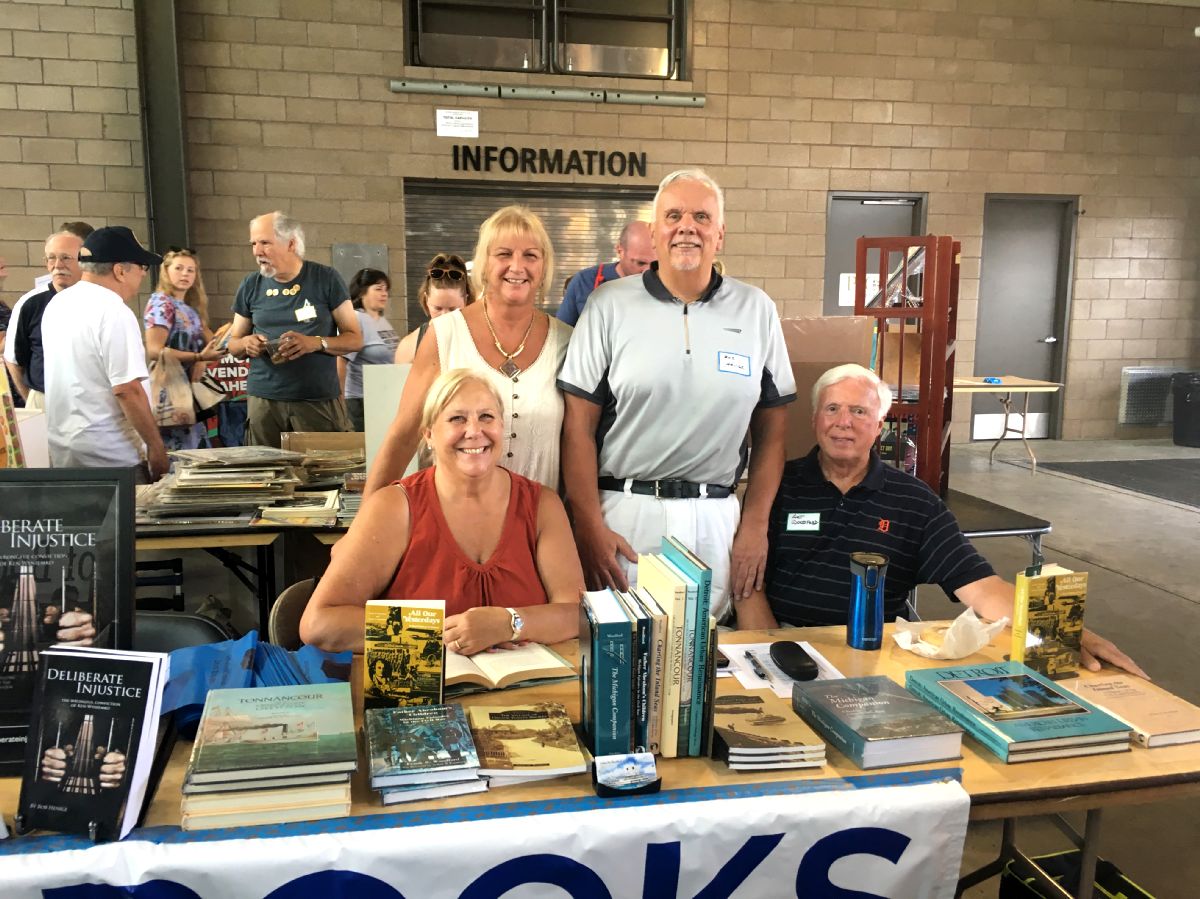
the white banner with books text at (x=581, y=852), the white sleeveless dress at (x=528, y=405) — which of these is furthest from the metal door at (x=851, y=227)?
the white banner with books text at (x=581, y=852)

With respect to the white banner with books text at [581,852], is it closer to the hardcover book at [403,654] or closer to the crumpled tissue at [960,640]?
the hardcover book at [403,654]

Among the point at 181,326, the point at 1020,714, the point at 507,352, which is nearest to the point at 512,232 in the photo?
the point at 507,352

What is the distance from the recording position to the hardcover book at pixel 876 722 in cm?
131

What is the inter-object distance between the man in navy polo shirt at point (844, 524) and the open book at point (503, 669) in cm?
76

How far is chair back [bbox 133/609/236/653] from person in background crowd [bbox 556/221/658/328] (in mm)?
1784

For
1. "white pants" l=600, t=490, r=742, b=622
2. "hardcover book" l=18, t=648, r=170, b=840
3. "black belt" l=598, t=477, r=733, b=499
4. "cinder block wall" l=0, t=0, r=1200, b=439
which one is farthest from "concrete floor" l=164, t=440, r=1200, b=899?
"cinder block wall" l=0, t=0, r=1200, b=439

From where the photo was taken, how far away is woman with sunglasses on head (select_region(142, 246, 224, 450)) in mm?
4453

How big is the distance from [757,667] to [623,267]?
2.21 meters

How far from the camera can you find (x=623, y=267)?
3.53 metres

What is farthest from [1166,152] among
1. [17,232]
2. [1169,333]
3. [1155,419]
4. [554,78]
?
[17,232]

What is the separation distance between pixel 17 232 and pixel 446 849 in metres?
6.93

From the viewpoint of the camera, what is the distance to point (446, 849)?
1.14 meters

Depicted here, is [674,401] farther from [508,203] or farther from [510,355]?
[508,203]

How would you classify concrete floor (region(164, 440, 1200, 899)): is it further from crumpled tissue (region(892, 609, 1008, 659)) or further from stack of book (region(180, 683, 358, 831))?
stack of book (region(180, 683, 358, 831))
